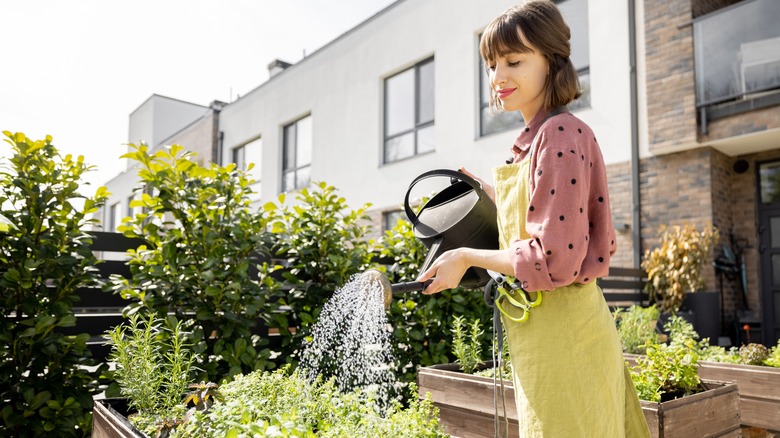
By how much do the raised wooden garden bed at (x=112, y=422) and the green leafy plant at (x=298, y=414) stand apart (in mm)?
123

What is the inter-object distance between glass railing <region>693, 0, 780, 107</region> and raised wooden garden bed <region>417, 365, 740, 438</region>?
5361 millimetres

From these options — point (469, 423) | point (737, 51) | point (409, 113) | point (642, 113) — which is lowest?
point (469, 423)

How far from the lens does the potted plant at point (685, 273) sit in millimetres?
6480

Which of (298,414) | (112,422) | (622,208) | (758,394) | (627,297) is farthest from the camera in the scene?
(622,208)

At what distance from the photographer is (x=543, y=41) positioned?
3.93 feet

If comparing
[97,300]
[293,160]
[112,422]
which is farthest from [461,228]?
[293,160]

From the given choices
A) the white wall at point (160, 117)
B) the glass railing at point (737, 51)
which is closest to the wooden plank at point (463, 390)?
the glass railing at point (737, 51)

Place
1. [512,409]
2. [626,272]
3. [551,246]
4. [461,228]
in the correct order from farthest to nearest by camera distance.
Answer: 1. [626,272]
2. [512,409]
3. [461,228]
4. [551,246]

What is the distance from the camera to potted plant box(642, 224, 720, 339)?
648cm

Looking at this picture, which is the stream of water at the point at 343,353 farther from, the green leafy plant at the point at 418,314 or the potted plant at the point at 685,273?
the potted plant at the point at 685,273

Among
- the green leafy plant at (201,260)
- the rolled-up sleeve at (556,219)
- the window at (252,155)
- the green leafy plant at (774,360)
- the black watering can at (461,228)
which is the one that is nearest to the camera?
the rolled-up sleeve at (556,219)

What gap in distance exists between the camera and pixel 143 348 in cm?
200

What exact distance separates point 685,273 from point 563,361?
6.29 metres

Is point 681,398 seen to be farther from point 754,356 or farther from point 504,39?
point 504,39
